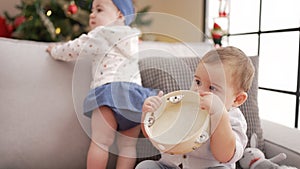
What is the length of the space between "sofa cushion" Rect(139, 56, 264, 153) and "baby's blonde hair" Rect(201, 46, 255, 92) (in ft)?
0.20

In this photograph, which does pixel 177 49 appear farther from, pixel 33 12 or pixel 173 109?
pixel 33 12

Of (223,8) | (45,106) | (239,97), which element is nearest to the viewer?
(239,97)

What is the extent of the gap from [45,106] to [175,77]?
409 millimetres

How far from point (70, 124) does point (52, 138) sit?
2.6 inches

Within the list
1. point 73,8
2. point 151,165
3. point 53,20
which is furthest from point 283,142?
point 53,20

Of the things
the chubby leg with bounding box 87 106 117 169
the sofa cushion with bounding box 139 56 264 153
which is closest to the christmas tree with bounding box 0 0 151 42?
the sofa cushion with bounding box 139 56 264 153

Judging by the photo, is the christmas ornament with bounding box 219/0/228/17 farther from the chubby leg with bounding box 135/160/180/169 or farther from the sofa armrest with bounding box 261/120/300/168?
the chubby leg with bounding box 135/160/180/169

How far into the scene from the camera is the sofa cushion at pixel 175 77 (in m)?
0.87

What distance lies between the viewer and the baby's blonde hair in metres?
0.77

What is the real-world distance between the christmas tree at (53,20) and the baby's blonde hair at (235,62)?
139 centimetres

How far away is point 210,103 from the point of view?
2.27ft

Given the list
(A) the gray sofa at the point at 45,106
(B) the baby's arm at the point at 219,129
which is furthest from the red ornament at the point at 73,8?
(B) the baby's arm at the point at 219,129

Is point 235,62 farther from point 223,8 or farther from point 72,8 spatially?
point 223,8

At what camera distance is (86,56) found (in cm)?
102
